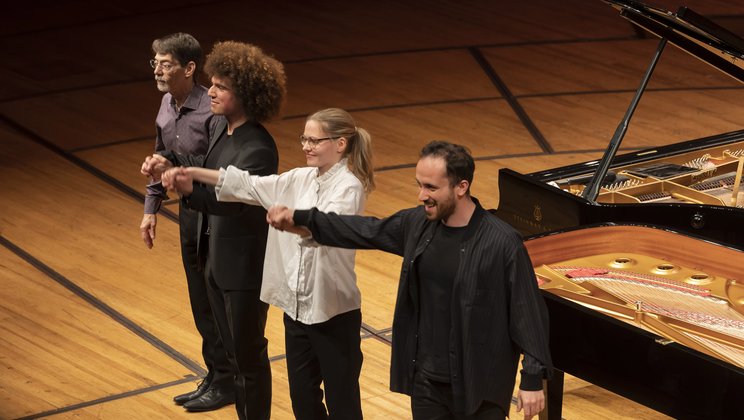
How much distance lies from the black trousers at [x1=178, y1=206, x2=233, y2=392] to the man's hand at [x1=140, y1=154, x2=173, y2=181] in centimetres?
83

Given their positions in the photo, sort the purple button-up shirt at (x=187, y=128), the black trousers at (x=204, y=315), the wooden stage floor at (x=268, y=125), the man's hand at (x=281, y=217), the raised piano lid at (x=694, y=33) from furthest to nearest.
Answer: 1. the wooden stage floor at (x=268, y=125)
2. the raised piano lid at (x=694, y=33)
3. the black trousers at (x=204, y=315)
4. the purple button-up shirt at (x=187, y=128)
5. the man's hand at (x=281, y=217)

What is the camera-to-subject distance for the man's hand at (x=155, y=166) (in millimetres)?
3959

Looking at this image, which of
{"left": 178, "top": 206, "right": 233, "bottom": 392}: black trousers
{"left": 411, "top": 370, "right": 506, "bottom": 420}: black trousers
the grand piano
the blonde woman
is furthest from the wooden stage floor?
{"left": 411, "top": 370, "right": 506, "bottom": 420}: black trousers

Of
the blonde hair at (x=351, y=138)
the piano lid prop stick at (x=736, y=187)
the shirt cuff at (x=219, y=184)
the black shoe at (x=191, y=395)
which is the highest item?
the blonde hair at (x=351, y=138)

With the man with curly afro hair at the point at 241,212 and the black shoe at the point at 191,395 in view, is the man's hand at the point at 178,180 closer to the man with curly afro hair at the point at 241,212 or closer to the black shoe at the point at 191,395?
the man with curly afro hair at the point at 241,212

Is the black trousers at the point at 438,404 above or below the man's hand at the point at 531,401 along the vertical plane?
below

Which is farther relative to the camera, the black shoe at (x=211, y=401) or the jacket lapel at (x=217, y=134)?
the black shoe at (x=211, y=401)

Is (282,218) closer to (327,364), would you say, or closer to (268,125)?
(327,364)

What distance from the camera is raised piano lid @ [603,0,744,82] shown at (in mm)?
4973

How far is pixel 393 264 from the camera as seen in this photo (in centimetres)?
655

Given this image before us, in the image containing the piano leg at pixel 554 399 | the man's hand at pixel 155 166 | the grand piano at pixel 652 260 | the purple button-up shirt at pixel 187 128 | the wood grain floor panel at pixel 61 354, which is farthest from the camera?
the wood grain floor panel at pixel 61 354

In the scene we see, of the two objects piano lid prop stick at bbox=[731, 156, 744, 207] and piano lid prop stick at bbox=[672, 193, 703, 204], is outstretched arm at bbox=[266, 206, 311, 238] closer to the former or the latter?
piano lid prop stick at bbox=[672, 193, 703, 204]

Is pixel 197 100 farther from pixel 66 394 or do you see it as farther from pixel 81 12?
pixel 81 12

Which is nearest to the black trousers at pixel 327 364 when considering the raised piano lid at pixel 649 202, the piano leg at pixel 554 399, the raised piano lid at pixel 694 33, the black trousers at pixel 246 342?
the black trousers at pixel 246 342
